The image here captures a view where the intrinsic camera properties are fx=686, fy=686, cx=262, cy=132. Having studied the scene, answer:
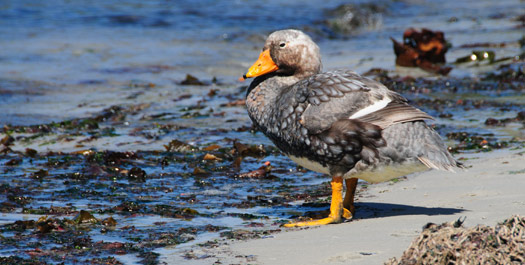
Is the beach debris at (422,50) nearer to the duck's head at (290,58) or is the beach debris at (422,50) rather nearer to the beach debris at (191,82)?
the beach debris at (191,82)

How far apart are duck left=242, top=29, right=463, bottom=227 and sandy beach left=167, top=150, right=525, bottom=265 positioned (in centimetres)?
29

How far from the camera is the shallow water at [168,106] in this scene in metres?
5.13

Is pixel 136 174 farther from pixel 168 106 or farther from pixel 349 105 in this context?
pixel 168 106

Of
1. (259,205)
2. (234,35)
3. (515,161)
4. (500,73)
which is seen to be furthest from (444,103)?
(234,35)

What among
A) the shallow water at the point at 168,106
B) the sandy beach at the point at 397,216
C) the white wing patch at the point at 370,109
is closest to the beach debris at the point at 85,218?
the shallow water at the point at 168,106

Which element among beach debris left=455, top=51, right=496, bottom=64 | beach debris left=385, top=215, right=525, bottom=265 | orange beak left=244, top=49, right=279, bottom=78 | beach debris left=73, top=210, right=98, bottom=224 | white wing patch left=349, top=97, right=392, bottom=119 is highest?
orange beak left=244, top=49, right=279, bottom=78

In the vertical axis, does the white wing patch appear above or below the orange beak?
below

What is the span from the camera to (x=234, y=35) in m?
17.1

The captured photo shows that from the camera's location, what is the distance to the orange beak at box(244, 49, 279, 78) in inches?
213

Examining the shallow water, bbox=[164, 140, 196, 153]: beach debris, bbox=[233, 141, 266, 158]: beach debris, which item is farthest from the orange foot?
bbox=[164, 140, 196, 153]: beach debris

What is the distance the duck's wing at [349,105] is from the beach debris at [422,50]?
22.5ft

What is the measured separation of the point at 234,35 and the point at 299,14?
4287 millimetres

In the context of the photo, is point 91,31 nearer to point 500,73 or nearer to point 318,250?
point 500,73

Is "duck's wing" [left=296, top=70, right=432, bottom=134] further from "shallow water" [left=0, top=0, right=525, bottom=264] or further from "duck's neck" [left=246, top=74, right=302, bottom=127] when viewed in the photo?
"shallow water" [left=0, top=0, right=525, bottom=264]
